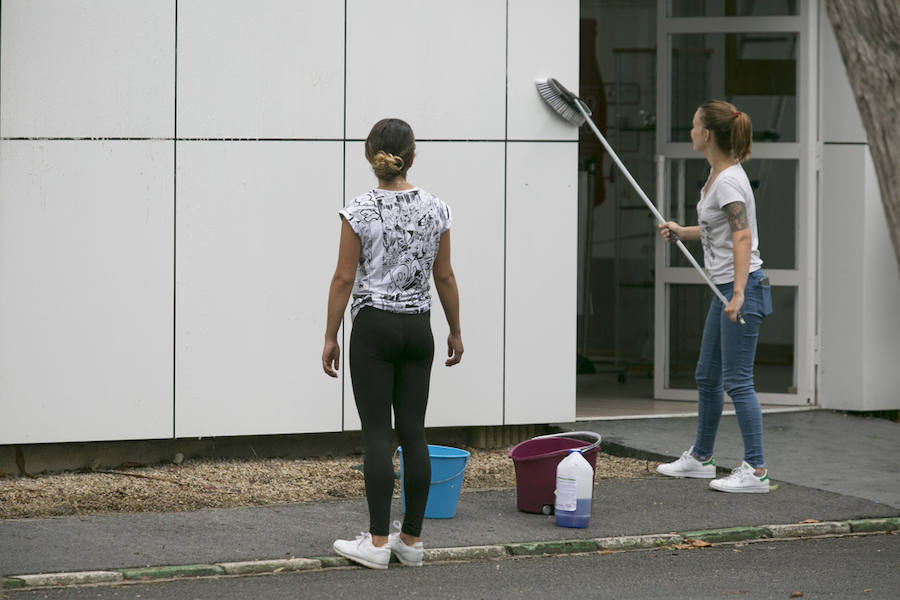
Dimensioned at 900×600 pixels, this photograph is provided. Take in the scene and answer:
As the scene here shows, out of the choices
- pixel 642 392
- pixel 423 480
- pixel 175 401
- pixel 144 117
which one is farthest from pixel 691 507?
pixel 642 392

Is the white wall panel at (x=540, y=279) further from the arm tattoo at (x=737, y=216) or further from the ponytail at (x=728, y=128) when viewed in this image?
the arm tattoo at (x=737, y=216)

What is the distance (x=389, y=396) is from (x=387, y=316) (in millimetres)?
356

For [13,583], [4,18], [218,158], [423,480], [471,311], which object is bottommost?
[13,583]

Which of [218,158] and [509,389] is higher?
[218,158]

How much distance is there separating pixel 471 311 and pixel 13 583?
400 cm

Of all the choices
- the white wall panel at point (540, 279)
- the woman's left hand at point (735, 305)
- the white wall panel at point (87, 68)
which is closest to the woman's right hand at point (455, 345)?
the woman's left hand at point (735, 305)

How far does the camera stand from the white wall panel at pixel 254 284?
8.48m

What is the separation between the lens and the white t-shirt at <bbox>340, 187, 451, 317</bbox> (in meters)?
6.02

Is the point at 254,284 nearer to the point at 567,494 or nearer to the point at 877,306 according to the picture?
the point at 567,494

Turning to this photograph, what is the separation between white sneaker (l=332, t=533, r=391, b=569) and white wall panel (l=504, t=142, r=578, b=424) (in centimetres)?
311

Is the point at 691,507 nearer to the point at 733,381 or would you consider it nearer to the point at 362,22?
the point at 733,381

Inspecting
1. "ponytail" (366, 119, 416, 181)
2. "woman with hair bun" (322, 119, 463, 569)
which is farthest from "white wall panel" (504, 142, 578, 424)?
"ponytail" (366, 119, 416, 181)

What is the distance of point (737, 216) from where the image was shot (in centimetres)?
758

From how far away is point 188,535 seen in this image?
6684 mm
